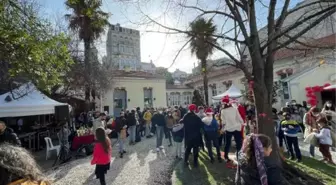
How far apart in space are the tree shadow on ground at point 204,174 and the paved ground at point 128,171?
0.35m

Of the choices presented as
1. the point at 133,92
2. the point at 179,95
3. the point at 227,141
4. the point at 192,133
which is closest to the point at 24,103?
the point at 192,133

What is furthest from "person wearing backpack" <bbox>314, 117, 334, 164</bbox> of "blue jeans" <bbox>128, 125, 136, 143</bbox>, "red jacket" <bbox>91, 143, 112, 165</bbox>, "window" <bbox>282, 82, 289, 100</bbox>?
"window" <bbox>282, 82, 289, 100</bbox>

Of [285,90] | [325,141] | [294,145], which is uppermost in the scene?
[285,90]

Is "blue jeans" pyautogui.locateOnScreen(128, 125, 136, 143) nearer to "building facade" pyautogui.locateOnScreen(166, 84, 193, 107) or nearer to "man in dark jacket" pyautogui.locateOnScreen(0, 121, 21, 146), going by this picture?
"man in dark jacket" pyautogui.locateOnScreen(0, 121, 21, 146)

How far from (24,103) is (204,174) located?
329 inches

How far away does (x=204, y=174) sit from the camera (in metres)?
5.84

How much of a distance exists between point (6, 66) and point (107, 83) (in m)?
11.0

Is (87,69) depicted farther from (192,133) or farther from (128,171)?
(192,133)

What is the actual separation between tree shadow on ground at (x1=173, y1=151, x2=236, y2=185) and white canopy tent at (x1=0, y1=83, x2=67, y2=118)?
23.2 feet

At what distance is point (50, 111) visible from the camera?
429 inches

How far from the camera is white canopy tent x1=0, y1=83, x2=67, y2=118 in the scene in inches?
374

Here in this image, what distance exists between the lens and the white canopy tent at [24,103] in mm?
9492

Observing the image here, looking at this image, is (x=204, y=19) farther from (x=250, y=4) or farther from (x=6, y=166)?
(x=6, y=166)

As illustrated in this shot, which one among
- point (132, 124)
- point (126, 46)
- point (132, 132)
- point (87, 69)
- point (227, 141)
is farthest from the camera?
point (126, 46)
